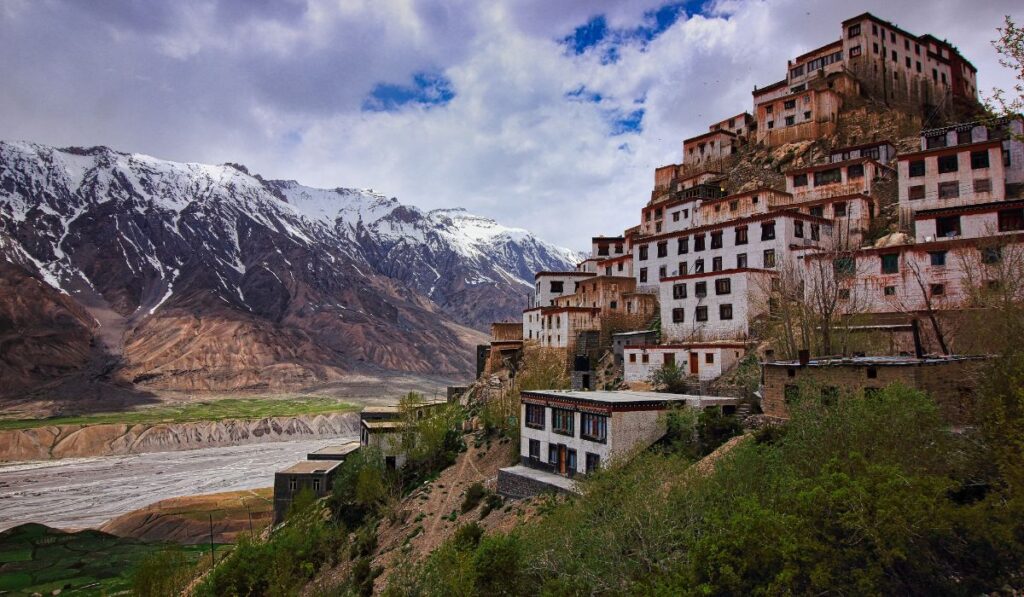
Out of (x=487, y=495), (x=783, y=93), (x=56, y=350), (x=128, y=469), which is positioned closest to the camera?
(x=487, y=495)

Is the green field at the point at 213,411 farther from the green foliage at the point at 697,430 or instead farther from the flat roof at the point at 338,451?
the green foliage at the point at 697,430

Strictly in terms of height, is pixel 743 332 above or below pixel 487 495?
above

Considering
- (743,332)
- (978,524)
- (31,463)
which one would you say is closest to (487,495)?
(743,332)

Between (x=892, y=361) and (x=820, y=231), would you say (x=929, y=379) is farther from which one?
(x=820, y=231)

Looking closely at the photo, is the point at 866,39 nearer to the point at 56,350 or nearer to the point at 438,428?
the point at 438,428

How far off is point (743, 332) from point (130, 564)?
50089 millimetres

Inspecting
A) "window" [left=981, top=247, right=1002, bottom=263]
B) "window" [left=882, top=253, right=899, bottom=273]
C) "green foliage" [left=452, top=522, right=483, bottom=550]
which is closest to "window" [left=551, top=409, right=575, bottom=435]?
"green foliage" [left=452, top=522, right=483, bottom=550]

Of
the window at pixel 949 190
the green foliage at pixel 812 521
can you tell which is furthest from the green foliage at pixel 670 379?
the window at pixel 949 190

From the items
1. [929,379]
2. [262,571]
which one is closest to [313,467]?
[262,571]

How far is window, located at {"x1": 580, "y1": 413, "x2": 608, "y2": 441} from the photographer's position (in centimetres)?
2752

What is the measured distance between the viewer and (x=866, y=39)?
188ft

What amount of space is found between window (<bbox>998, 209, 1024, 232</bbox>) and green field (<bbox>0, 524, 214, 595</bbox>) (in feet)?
173

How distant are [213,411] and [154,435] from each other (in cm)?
1755

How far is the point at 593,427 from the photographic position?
→ 28.3m
